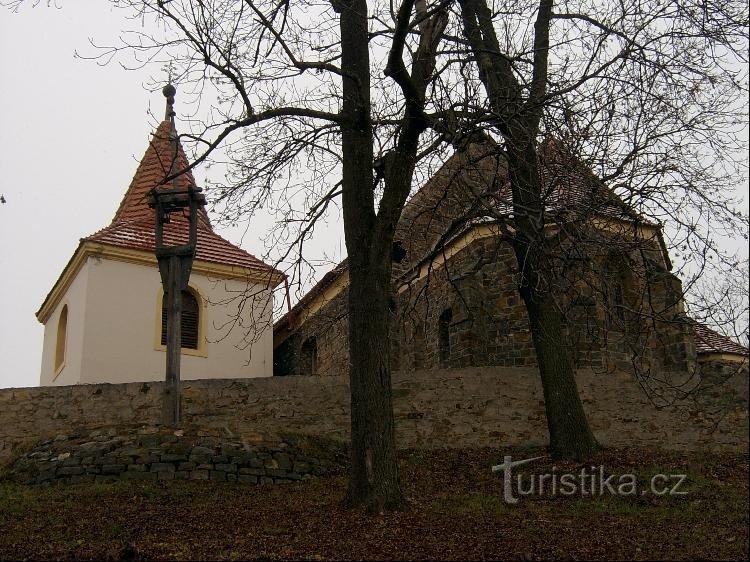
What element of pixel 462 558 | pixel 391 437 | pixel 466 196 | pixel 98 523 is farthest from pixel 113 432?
pixel 462 558

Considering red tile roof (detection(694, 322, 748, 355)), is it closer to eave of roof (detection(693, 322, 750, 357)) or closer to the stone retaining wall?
eave of roof (detection(693, 322, 750, 357))

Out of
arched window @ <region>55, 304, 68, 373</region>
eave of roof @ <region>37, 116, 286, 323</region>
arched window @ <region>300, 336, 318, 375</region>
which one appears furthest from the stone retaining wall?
arched window @ <region>300, 336, 318, 375</region>

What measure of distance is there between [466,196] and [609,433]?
413cm

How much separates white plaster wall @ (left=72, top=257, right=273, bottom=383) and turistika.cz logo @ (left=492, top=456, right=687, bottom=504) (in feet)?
27.6

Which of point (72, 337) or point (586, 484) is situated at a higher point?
point (72, 337)

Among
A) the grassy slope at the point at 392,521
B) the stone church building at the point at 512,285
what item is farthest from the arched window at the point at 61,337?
the grassy slope at the point at 392,521

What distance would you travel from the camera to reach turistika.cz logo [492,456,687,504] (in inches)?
384

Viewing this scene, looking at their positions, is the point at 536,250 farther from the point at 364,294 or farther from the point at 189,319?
the point at 189,319

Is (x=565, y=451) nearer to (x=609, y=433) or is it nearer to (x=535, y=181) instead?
(x=609, y=433)

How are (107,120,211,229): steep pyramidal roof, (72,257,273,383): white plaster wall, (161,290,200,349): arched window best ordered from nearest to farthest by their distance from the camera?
Answer: 1. (72,257,273,383): white plaster wall
2. (161,290,200,349): arched window
3. (107,120,211,229): steep pyramidal roof

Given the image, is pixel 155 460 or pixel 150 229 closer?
pixel 155 460

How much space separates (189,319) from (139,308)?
1.13 metres

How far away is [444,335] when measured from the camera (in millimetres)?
18141

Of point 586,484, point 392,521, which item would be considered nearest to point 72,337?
point 586,484
